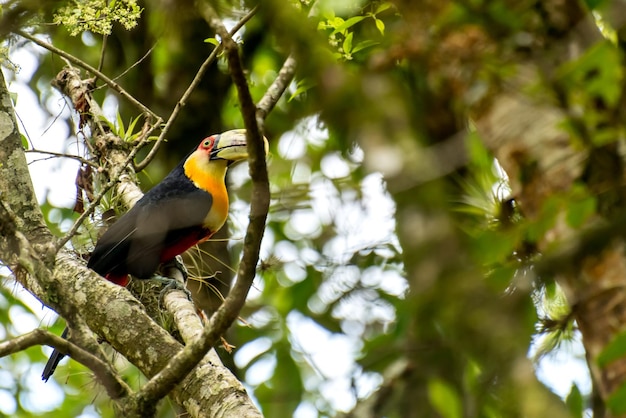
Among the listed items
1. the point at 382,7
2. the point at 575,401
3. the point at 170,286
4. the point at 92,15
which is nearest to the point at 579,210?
the point at 575,401

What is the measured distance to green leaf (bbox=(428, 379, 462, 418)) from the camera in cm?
138

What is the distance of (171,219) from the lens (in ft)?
13.5

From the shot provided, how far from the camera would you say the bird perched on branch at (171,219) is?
3.89 metres

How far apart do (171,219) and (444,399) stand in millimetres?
2861

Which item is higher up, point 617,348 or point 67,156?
point 617,348

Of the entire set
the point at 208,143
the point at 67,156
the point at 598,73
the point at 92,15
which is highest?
the point at 598,73

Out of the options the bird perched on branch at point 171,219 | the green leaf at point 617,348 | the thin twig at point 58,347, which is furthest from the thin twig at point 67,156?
the green leaf at point 617,348

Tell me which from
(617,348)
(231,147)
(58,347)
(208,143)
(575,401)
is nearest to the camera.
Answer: (617,348)

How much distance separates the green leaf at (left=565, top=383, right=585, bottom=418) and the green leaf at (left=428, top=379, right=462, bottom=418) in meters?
0.19

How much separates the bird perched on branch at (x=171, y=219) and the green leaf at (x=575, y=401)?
92.5 inches

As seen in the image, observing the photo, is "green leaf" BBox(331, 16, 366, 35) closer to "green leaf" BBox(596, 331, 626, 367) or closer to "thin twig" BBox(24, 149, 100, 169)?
"thin twig" BBox(24, 149, 100, 169)

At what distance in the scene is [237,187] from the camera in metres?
5.56

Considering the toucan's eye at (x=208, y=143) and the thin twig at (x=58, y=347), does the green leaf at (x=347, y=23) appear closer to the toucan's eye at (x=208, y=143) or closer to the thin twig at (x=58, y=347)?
the thin twig at (x=58, y=347)

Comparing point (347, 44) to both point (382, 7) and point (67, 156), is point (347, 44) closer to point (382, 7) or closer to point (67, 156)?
point (382, 7)
